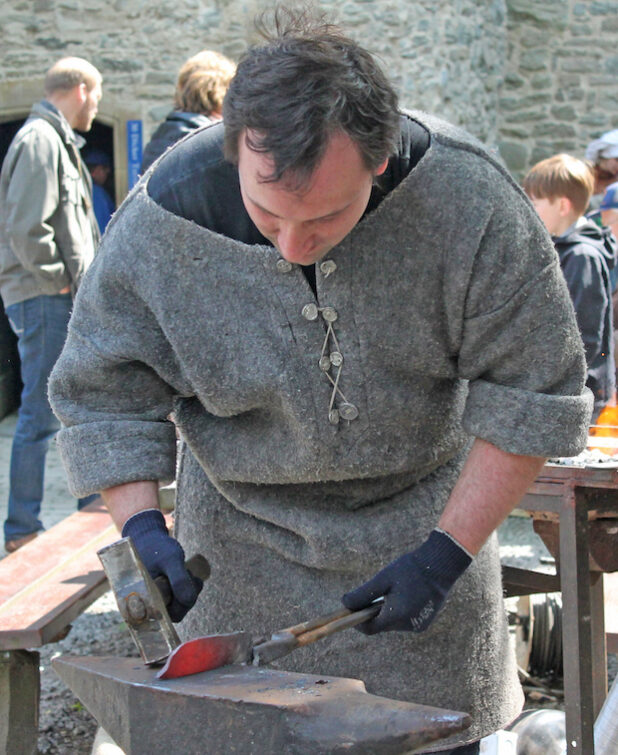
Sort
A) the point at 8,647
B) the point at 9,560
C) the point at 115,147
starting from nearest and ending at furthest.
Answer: the point at 8,647
the point at 9,560
the point at 115,147

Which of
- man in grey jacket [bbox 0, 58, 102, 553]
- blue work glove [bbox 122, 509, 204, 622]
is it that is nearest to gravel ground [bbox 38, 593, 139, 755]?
man in grey jacket [bbox 0, 58, 102, 553]

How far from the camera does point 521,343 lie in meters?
1.74

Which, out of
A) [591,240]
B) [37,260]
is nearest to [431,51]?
[37,260]

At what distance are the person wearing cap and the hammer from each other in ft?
16.1

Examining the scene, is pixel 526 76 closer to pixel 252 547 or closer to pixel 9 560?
pixel 9 560

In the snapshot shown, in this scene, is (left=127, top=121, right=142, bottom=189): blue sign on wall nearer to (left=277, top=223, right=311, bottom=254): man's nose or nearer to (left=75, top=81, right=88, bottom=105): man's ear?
(left=75, top=81, right=88, bottom=105): man's ear

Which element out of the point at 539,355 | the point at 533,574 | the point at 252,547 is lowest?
the point at 533,574

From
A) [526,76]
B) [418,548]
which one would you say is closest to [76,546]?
[418,548]

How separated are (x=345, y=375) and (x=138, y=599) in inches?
19.1

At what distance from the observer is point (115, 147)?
8758 millimetres

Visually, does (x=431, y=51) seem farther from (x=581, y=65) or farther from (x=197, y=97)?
(x=197, y=97)

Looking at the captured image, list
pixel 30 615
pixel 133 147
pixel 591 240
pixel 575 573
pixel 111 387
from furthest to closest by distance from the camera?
1. pixel 133 147
2. pixel 591 240
3. pixel 30 615
4. pixel 575 573
5. pixel 111 387

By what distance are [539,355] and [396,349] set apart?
0.76 ft

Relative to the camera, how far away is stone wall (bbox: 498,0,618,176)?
381 inches
